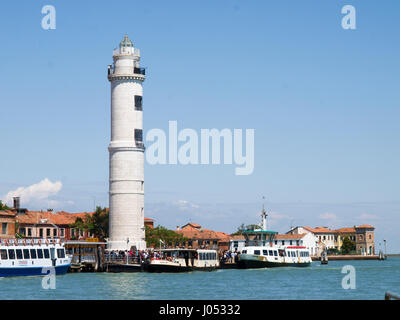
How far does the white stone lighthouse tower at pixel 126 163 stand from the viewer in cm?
7444

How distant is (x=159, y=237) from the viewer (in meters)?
103

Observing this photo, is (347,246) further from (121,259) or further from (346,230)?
(121,259)

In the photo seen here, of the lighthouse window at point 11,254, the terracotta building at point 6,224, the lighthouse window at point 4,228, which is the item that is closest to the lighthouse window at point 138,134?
the terracotta building at point 6,224

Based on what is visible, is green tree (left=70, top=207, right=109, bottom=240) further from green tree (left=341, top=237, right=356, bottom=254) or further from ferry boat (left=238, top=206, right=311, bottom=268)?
green tree (left=341, top=237, right=356, bottom=254)

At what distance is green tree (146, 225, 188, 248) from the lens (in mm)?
100250

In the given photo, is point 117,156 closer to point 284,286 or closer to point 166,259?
point 166,259

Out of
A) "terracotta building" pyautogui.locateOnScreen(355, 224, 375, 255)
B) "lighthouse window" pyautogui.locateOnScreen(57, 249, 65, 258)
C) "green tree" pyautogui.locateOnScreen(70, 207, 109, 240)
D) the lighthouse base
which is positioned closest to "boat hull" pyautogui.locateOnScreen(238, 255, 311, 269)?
the lighthouse base

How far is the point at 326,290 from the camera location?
42.6 m

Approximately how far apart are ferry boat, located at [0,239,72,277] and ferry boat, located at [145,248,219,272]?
8.76 m

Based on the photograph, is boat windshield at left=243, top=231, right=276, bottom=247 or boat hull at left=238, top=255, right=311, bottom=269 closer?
boat hull at left=238, top=255, right=311, bottom=269

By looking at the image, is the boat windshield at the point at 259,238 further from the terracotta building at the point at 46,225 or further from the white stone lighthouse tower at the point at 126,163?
the terracotta building at the point at 46,225

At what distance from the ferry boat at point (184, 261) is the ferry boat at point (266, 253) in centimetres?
371
